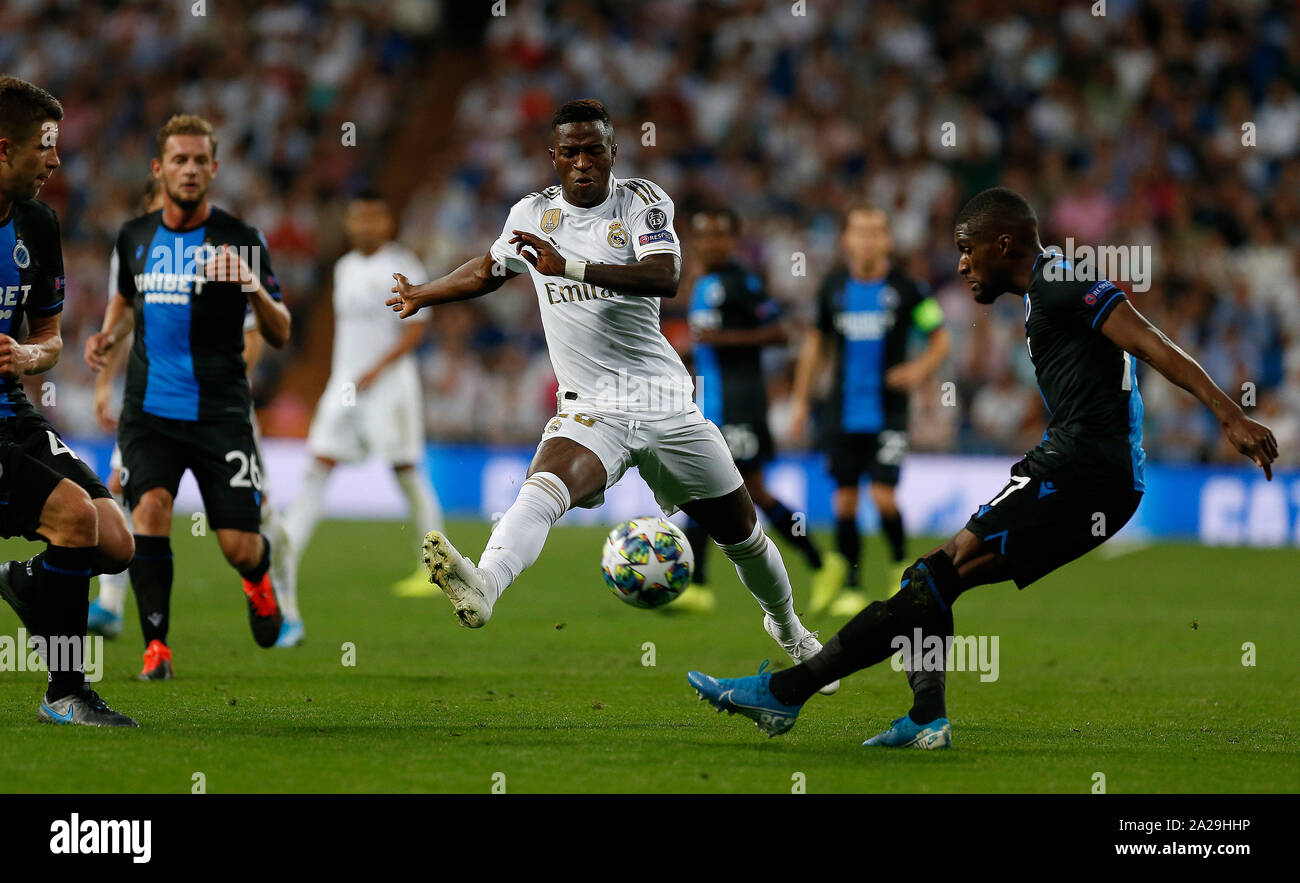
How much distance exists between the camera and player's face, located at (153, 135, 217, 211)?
319 inches

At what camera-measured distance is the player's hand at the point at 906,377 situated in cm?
1188

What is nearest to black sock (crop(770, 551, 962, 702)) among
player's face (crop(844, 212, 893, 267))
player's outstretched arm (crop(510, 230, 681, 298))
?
player's outstretched arm (crop(510, 230, 681, 298))

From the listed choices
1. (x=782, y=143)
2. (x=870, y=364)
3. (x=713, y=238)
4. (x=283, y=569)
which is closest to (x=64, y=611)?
(x=283, y=569)

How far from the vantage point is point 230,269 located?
7.66 metres

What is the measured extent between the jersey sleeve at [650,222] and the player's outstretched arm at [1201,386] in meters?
1.95

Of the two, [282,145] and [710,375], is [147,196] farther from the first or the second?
[282,145]

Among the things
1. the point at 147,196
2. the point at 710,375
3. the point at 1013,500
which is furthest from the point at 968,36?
the point at 1013,500

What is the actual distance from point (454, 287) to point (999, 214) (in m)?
2.32

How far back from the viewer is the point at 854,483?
12.2 m

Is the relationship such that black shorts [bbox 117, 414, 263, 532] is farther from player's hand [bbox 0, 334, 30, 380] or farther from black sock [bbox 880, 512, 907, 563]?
black sock [bbox 880, 512, 907, 563]

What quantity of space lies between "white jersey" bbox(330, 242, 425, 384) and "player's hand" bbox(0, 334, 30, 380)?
20.6 ft

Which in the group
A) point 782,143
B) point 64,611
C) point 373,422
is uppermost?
point 782,143

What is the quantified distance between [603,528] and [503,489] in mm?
1454

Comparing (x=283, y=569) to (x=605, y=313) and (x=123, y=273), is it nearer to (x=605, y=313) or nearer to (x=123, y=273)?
(x=123, y=273)
